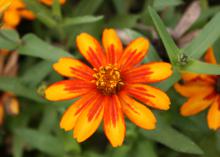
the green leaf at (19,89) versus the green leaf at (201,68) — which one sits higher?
the green leaf at (19,89)

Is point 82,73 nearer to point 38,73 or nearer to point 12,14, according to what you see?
point 38,73

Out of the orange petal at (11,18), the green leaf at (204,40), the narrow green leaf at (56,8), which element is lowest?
the green leaf at (204,40)

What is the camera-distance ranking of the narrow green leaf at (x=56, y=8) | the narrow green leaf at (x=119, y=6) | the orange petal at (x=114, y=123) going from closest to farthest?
the orange petal at (x=114, y=123)
the narrow green leaf at (x=56, y=8)
the narrow green leaf at (x=119, y=6)

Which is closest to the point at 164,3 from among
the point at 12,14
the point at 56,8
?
the point at 56,8

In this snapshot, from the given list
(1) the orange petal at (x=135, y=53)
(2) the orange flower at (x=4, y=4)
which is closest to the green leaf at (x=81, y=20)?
(1) the orange petal at (x=135, y=53)

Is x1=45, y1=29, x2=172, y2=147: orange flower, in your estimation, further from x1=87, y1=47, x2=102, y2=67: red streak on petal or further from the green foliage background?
the green foliage background

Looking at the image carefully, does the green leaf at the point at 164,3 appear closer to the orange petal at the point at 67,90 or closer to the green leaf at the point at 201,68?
the green leaf at the point at 201,68

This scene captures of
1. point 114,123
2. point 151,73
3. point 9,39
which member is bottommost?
point 114,123
